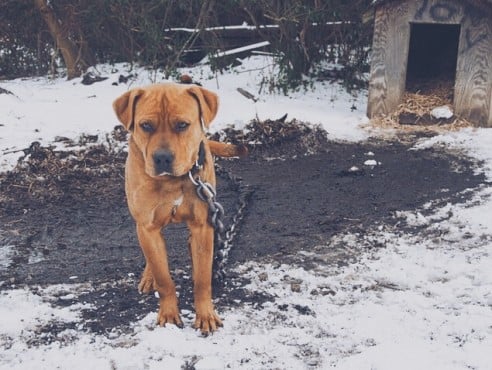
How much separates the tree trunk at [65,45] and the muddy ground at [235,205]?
3.50m

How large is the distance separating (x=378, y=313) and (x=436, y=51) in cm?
620

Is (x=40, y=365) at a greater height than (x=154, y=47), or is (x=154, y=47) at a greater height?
(x=154, y=47)

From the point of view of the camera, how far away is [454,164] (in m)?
5.95

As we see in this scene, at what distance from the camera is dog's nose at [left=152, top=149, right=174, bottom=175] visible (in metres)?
2.95

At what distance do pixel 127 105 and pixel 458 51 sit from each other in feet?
17.4

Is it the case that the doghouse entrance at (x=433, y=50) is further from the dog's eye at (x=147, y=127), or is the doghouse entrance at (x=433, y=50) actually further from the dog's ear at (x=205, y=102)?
the dog's eye at (x=147, y=127)

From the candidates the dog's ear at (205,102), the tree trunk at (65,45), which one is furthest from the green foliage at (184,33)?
the dog's ear at (205,102)

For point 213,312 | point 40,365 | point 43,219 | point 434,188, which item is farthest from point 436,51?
point 40,365

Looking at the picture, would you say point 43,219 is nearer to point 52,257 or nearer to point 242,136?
point 52,257

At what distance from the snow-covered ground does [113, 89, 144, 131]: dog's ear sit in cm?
108

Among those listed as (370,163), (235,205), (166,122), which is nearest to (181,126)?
(166,122)

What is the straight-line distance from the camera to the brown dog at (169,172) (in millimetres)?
3008

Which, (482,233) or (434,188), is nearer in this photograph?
(482,233)

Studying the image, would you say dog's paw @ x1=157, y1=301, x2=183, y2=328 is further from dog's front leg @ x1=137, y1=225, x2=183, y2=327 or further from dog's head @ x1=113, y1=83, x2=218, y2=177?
dog's head @ x1=113, y1=83, x2=218, y2=177
